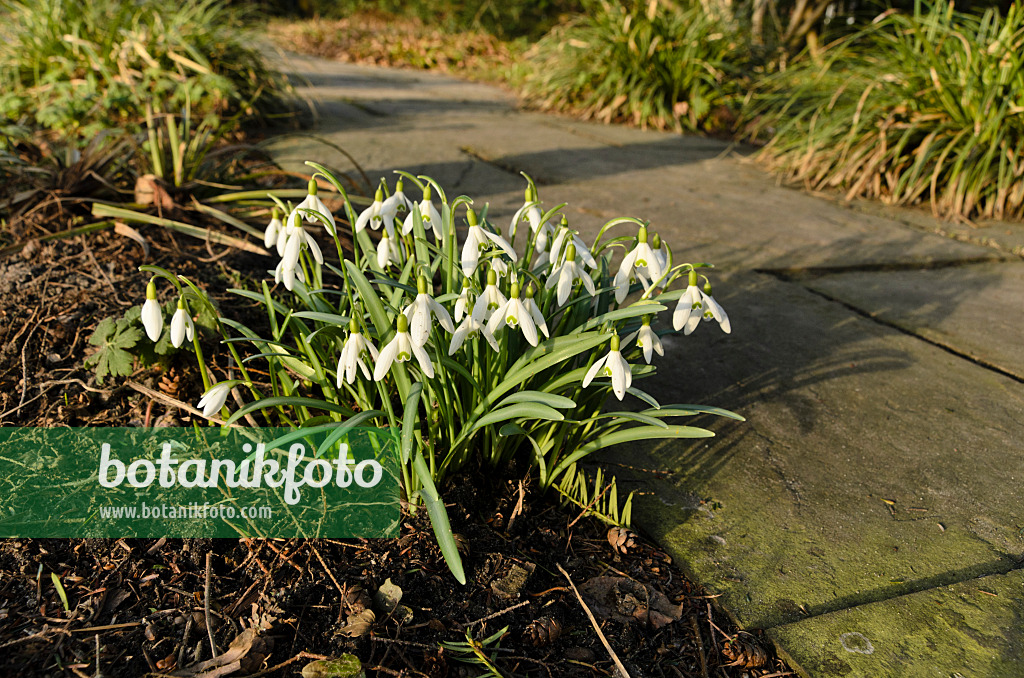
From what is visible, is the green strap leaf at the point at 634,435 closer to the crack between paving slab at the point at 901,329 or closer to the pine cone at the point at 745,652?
the pine cone at the point at 745,652

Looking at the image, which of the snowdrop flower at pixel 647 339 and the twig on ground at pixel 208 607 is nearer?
the twig on ground at pixel 208 607

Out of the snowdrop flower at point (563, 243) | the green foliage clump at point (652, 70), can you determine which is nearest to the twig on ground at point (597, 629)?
the snowdrop flower at point (563, 243)

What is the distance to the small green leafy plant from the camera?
1.27m

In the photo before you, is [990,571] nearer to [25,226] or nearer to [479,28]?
[25,226]

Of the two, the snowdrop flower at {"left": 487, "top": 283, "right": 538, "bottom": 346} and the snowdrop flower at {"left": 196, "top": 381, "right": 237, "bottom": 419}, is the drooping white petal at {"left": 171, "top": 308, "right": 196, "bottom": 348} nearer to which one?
the snowdrop flower at {"left": 196, "top": 381, "right": 237, "bottom": 419}

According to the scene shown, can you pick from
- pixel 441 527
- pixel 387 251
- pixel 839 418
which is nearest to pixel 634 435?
pixel 441 527

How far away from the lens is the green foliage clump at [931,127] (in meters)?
3.86

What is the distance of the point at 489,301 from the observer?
131 centimetres

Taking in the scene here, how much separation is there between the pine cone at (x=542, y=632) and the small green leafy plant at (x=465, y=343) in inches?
8.1

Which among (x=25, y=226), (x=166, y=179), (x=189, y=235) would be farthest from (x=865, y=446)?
(x=25, y=226)

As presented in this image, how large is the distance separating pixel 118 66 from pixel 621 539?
4.31 m

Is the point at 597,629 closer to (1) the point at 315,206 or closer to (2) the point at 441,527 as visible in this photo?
(2) the point at 441,527

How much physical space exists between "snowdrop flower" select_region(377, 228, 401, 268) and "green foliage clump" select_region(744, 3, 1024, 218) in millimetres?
3404

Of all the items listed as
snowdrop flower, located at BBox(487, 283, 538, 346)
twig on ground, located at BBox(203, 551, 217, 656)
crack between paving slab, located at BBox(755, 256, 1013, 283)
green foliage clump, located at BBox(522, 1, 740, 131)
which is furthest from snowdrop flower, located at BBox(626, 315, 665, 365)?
green foliage clump, located at BBox(522, 1, 740, 131)
